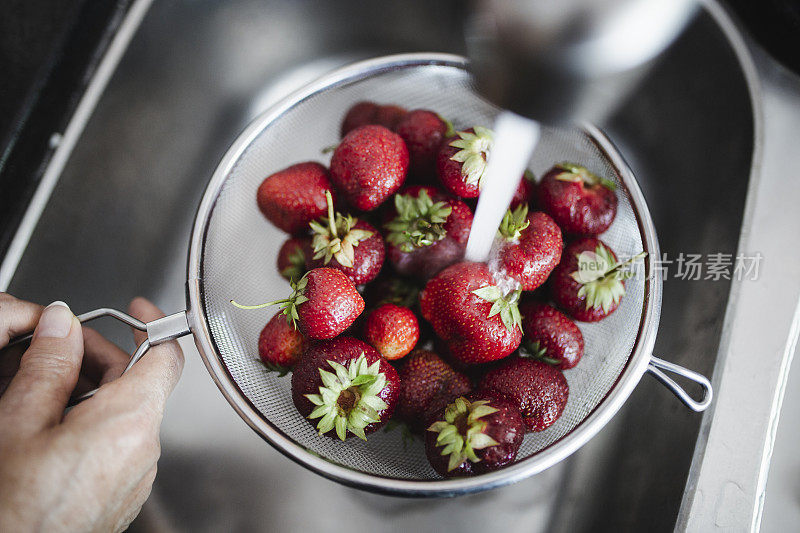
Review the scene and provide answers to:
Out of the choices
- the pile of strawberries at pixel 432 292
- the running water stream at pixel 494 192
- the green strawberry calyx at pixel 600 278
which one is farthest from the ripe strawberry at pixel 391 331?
the green strawberry calyx at pixel 600 278

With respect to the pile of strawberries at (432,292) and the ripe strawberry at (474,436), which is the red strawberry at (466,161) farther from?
the ripe strawberry at (474,436)

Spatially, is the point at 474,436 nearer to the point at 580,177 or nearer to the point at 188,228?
the point at 580,177

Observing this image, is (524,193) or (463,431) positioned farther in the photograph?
(524,193)

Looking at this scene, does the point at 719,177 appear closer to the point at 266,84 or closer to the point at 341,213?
the point at 341,213

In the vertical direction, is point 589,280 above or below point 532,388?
above

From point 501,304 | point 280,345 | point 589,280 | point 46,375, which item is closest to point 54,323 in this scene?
point 46,375

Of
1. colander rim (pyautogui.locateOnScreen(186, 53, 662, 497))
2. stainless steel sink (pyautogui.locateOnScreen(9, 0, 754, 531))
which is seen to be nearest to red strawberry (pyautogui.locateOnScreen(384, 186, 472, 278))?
colander rim (pyautogui.locateOnScreen(186, 53, 662, 497))
